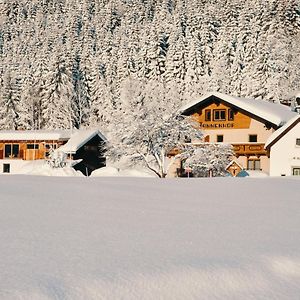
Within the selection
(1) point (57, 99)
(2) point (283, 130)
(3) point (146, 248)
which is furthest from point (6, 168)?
(3) point (146, 248)

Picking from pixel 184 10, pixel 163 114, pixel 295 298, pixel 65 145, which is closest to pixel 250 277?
pixel 295 298

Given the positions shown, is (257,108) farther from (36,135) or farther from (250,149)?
(36,135)

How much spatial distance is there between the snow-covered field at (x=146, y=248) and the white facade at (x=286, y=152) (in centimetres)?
2656

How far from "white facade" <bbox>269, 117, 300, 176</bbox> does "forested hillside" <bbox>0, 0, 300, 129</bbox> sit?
822 inches

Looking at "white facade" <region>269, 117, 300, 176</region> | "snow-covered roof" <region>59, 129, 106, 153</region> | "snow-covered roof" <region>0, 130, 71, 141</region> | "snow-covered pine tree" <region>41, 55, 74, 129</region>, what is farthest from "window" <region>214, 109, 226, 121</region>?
"snow-covered pine tree" <region>41, 55, 74, 129</region>

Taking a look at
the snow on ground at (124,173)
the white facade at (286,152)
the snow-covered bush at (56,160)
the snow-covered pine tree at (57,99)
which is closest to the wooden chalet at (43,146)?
the snow on ground at (124,173)

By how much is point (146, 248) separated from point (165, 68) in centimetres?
7284

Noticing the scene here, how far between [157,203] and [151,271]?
483cm

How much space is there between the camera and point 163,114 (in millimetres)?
34844

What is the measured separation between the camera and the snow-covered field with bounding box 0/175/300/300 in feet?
14.1

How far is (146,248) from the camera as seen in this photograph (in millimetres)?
5539

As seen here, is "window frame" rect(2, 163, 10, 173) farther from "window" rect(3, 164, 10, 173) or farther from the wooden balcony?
the wooden balcony

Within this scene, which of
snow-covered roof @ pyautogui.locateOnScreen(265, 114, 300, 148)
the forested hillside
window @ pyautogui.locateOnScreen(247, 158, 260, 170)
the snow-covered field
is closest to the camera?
the snow-covered field

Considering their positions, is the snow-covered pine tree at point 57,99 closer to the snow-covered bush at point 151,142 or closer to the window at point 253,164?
the window at point 253,164
